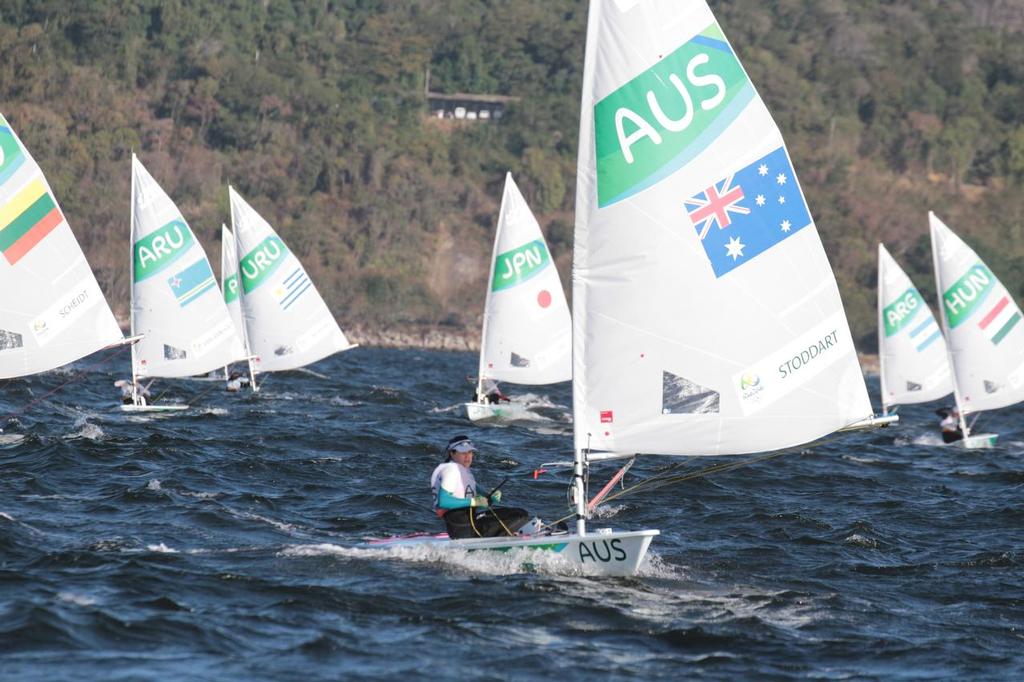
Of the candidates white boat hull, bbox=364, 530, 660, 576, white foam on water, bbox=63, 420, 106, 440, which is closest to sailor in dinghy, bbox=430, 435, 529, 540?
white boat hull, bbox=364, 530, 660, 576

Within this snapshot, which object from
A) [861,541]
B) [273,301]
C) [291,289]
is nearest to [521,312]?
[291,289]

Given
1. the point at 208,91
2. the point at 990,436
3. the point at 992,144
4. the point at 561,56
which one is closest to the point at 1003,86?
Result: the point at 992,144

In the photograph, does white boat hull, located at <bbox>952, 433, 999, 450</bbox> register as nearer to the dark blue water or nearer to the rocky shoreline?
the dark blue water

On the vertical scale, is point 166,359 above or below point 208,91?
below

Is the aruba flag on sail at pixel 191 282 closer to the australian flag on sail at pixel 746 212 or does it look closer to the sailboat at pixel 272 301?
the sailboat at pixel 272 301

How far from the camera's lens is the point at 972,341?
100 ft

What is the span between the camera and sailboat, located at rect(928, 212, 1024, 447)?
30.4 metres

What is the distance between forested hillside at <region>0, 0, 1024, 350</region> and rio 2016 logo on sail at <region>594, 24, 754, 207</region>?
94.5m

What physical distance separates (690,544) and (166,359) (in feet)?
58.8

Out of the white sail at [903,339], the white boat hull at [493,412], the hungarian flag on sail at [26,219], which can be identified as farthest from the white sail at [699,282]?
the white sail at [903,339]

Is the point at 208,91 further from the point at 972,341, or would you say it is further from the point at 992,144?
the point at 972,341

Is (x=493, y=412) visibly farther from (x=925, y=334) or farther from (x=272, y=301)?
(x=925, y=334)

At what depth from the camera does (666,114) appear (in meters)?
13.0

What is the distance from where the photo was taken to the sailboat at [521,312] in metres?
34.8
